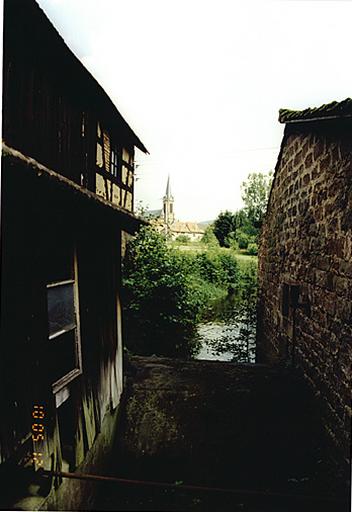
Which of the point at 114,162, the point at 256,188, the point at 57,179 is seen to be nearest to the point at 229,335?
the point at 114,162

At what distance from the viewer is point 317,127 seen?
3.31 m

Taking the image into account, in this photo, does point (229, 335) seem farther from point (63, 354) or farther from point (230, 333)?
point (63, 354)

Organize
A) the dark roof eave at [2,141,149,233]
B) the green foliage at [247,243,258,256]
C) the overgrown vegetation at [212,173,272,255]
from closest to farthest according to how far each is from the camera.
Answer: the dark roof eave at [2,141,149,233] → the overgrown vegetation at [212,173,272,255] → the green foliage at [247,243,258,256]

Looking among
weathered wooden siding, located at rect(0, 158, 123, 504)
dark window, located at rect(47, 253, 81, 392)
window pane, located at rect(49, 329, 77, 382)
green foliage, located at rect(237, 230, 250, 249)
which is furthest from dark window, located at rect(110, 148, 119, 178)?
green foliage, located at rect(237, 230, 250, 249)

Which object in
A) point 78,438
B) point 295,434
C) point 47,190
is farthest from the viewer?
point 295,434

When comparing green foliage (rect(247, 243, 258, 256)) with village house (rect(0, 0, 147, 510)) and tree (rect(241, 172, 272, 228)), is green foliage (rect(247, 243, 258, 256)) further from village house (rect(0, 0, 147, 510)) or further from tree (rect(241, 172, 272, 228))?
village house (rect(0, 0, 147, 510))

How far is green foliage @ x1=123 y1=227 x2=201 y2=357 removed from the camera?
27.1 ft

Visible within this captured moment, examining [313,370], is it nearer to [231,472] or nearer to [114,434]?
[231,472]

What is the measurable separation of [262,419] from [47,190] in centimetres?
277

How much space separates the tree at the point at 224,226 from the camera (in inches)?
855

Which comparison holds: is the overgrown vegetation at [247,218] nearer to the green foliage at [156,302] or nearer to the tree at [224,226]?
the tree at [224,226]

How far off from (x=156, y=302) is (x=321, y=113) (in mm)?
6290

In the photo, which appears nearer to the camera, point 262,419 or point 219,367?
point 262,419

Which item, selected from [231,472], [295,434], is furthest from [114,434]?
[295,434]
